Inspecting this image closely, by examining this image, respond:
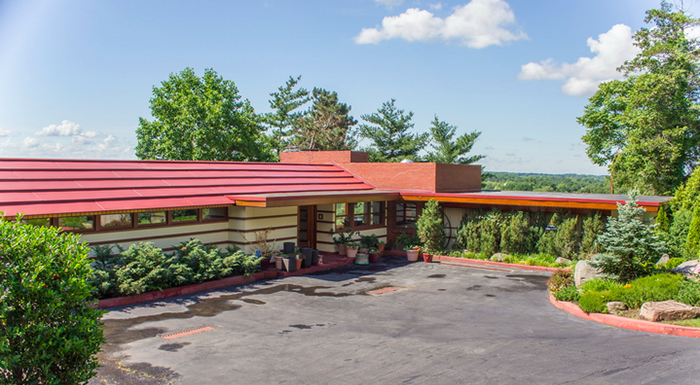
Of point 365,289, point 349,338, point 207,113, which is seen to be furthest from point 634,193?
point 207,113

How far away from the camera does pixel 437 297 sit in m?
13.8

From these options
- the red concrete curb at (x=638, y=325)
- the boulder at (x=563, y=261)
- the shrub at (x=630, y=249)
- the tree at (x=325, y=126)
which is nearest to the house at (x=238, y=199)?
the boulder at (x=563, y=261)

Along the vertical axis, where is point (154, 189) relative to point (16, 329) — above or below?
above

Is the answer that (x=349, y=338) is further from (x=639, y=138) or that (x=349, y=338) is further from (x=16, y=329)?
(x=639, y=138)

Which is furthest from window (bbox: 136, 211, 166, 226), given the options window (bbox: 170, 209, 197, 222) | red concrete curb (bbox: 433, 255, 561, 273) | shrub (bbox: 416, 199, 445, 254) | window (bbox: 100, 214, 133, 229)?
red concrete curb (bbox: 433, 255, 561, 273)

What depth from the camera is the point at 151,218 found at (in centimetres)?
1548

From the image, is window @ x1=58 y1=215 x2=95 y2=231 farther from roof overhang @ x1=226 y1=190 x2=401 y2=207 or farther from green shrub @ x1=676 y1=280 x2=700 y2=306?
green shrub @ x1=676 y1=280 x2=700 y2=306

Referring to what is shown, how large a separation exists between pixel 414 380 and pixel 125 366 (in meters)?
4.43

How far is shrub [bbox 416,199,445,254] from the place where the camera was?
66.6 ft

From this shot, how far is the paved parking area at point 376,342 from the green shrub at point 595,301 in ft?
1.37

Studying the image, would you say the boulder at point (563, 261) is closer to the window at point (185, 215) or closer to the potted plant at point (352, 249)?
the potted plant at point (352, 249)

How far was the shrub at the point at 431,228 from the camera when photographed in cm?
2030

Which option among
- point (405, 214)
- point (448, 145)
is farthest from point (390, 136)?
point (405, 214)

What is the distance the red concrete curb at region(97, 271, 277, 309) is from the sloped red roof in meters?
2.65
